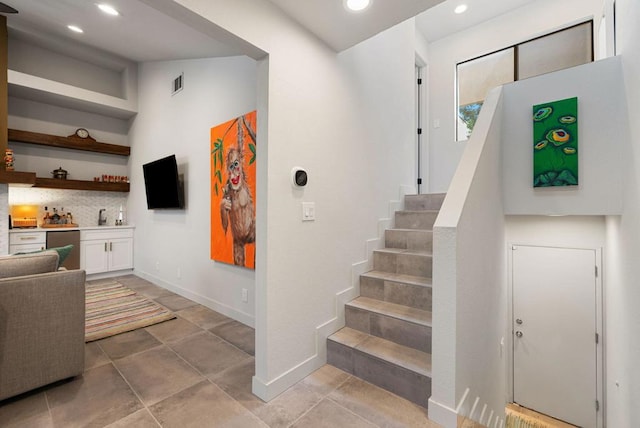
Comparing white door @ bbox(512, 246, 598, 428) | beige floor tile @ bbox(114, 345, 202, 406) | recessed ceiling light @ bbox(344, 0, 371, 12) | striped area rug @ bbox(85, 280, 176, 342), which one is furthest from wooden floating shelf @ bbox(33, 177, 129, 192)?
white door @ bbox(512, 246, 598, 428)

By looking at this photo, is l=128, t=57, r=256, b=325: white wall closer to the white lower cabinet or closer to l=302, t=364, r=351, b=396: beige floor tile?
the white lower cabinet

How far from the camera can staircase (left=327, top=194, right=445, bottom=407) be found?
1898mm

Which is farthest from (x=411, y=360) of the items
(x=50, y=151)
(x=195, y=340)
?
(x=50, y=151)

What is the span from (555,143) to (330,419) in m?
2.84

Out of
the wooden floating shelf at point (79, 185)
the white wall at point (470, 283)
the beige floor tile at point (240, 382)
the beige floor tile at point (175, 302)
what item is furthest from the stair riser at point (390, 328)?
the wooden floating shelf at point (79, 185)

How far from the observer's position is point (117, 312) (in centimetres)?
334

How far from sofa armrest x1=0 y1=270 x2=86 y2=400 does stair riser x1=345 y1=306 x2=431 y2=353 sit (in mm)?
2098

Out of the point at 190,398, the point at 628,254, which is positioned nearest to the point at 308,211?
the point at 190,398

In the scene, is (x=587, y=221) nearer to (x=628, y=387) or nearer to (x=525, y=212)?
(x=525, y=212)

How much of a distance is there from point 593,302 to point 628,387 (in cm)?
162

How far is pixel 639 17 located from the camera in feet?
5.69

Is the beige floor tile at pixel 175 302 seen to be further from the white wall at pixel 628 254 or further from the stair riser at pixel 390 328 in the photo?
the white wall at pixel 628 254

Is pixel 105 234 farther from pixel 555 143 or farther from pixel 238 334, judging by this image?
pixel 555 143

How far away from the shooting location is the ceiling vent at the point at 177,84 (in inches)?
155
